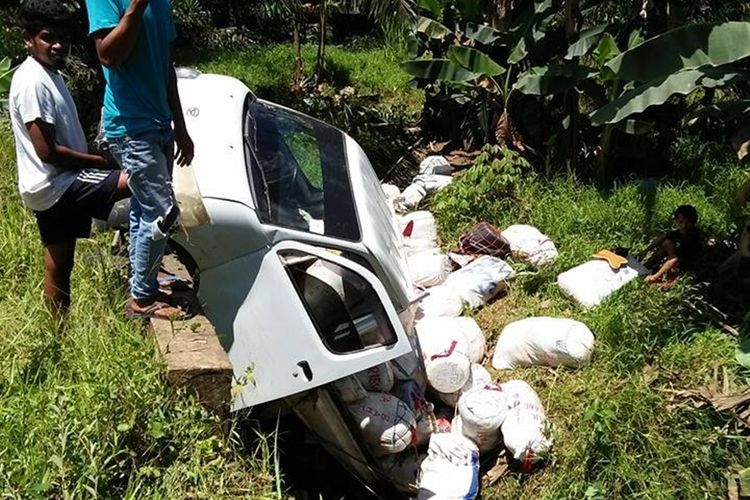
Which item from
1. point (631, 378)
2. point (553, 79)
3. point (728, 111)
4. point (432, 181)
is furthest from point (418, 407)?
point (553, 79)

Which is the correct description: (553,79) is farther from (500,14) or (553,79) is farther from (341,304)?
(341,304)

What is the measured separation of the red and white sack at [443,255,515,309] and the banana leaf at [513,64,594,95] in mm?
1935

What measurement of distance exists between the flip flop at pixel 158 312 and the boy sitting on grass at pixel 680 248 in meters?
3.25

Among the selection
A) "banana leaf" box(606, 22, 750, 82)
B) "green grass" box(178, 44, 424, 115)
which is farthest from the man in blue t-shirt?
"green grass" box(178, 44, 424, 115)

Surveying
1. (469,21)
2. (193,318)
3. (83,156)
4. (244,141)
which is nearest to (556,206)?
(469,21)

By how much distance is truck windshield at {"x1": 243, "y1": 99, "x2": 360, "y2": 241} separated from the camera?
4195mm

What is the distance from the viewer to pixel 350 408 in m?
4.17

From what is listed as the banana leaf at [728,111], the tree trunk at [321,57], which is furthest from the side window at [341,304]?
the tree trunk at [321,57]

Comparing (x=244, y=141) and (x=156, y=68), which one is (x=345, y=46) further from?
(x=156, y=68)

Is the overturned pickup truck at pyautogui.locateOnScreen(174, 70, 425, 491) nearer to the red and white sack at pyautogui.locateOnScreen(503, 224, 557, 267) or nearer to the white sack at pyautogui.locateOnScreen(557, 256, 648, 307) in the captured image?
the white sack at pyautogui.locateOnScreen(557, 256, 648, 307)

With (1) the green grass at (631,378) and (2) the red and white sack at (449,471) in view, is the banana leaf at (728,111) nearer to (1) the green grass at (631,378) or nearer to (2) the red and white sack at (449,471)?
(1) the green grass at (631,378)

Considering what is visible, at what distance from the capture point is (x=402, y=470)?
4.31m

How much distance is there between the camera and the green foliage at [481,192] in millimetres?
6617

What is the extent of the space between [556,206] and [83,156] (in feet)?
13.5
